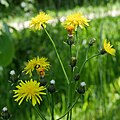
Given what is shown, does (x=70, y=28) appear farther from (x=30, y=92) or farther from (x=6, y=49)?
(x=6, y=49)

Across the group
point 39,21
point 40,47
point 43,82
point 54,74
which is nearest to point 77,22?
point 39,21

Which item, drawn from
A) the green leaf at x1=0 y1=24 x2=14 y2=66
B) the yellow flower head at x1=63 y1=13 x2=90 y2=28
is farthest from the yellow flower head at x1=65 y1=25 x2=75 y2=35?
the green leaf at x1=0 y1=24 x2=14 y2=66

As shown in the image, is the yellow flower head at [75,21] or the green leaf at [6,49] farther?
the yellow flower head at [75,21]

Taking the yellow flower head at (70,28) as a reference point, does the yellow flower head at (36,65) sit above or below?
below

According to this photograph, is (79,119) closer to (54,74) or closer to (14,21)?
(54,74)

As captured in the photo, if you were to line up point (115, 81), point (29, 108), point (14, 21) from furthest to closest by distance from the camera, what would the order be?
point (14, 21) → point (115, 81) → point (29, 108)

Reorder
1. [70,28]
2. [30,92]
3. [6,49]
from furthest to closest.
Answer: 1. [70,28]
2. [30,92]
3. [6,49]

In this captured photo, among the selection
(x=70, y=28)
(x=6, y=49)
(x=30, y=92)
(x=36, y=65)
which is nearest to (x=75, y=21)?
(x=70, y=28)

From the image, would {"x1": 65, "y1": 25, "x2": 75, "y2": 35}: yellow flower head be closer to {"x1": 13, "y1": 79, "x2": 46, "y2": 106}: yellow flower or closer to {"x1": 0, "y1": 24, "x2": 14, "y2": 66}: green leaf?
{"x1": 13, "y1": 79, "x2": 46, "y2": 106}: yellow flower

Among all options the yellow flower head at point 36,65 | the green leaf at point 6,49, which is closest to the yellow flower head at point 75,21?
the yellow flower head at point 36,65

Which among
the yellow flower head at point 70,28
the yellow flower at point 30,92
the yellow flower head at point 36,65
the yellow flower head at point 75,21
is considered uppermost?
the yellow flower head at point 75,21

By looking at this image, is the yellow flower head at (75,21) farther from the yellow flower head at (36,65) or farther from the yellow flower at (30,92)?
the yellow flower at (30,92)
